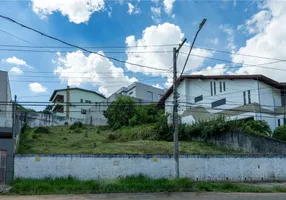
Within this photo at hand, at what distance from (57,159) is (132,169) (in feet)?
14.2

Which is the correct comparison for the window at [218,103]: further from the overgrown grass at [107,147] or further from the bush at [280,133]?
the overgrown grass at [107,147]

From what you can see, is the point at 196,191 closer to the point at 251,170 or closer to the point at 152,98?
the point at 251,170

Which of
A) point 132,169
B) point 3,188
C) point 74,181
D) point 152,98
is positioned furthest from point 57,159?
point 152,98

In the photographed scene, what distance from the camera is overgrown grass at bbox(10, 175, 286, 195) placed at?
14562mm

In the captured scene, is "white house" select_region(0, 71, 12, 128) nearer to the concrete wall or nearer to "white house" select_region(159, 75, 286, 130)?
the concrete wall

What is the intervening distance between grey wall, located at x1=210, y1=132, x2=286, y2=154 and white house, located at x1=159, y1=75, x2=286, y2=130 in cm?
388

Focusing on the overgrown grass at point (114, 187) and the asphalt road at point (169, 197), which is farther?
the overgrown grass at point (114, 187)

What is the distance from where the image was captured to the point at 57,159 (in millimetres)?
16922

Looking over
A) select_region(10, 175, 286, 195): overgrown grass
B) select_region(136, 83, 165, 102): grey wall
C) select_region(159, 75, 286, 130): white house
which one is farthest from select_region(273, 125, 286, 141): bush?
select_region(136, 83, 165, 102): grey wall

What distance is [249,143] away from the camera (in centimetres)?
2328

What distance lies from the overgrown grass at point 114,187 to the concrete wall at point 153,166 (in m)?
0.81

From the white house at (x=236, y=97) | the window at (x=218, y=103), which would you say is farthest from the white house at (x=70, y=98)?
the window at (x=218, y=103)

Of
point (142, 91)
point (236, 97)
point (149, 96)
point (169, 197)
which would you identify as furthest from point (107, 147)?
point (149, 96)

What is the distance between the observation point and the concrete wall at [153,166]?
16.7 metres
